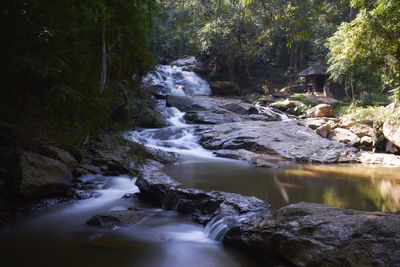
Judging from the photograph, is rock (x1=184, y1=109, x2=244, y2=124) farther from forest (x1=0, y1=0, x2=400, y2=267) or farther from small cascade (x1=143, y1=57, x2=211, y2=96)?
small cascade (x1=143, y1=57, x2=211, y2=96)

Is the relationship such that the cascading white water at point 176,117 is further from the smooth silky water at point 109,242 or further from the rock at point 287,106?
the rock at point 287,106

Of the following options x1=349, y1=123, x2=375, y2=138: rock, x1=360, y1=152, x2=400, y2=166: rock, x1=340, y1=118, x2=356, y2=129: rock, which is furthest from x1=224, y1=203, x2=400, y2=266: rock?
x1=340, y1=118, x2=356, y2=129: rock

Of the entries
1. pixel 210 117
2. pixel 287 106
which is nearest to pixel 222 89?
pixel 287 106

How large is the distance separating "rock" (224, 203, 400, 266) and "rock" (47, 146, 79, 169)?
429 centimetres

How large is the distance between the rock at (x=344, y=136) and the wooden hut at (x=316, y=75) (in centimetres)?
1202

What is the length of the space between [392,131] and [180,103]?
1140cm

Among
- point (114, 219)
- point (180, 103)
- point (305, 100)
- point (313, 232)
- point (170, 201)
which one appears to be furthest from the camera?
point (305, 100)

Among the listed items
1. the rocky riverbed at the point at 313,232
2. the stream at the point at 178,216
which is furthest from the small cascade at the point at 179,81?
the rocky riverbed at the point at 313,232

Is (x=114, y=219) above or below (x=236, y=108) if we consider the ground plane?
below

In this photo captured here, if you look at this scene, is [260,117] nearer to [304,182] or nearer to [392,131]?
[392,131]

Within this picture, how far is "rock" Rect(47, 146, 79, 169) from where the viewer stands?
646 cm

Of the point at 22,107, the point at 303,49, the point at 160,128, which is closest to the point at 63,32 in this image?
the point at 22,107

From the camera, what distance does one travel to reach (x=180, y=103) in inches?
734

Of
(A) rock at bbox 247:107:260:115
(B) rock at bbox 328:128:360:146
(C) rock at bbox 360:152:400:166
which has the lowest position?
(C) rock at bbox 360:152:400:166
